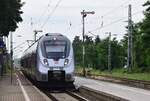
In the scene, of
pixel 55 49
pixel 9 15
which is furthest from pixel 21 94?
pixel 9 15

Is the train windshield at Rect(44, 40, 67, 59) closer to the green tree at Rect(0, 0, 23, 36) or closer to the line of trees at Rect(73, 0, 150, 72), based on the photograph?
the green tree at Rect(0, 0, 23, 36)

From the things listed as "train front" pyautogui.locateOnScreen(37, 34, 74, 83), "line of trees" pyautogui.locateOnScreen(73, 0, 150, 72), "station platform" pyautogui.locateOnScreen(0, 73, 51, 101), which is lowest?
"station platform" pyautogui.locateOnScreen(0, 73, 51, 101)

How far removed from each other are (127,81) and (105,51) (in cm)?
7207

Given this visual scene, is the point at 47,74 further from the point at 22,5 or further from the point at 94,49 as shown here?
the point at 94,49

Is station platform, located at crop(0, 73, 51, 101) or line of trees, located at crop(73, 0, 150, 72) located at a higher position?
line of trees, located at crop(73, 0, 150, 72)

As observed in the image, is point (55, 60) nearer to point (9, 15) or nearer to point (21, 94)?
point (21, 94)

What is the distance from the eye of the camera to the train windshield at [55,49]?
36.4 metres

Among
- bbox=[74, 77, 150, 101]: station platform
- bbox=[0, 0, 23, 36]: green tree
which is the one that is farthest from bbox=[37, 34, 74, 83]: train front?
bbox=[0, 0, 23, 36]: green tree

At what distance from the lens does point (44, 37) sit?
37625 millimetres

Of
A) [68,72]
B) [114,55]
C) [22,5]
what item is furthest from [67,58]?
[114,55]

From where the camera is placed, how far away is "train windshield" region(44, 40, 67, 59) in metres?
36.4

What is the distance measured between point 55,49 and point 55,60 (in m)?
0.92

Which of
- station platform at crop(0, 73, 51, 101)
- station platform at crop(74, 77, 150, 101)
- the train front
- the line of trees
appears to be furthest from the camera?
the line of trees

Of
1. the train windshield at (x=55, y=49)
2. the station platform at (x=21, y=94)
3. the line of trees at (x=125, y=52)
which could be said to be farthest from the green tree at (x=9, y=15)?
the line of trees at (x=125, y=52)
